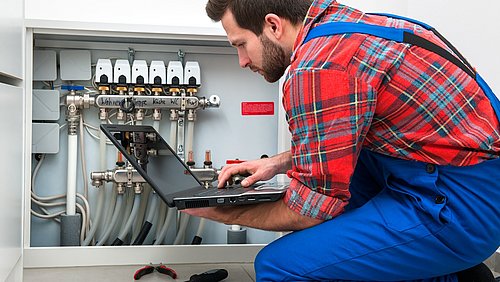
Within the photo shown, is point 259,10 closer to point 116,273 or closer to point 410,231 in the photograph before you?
point 410,231

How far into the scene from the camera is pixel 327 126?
3.13ft

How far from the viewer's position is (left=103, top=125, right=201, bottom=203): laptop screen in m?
1.30

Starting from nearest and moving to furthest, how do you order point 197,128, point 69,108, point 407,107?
point 407,107 → point 69,108 → point 197,128

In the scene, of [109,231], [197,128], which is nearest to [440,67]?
[197,128]

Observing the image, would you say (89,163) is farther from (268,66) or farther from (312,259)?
(312,259)

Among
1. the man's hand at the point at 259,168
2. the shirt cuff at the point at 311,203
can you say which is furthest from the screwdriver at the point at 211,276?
the shirt cuff at the point at 311,203

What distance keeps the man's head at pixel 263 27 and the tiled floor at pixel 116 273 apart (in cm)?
67

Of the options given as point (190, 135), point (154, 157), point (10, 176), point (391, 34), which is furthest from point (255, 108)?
point (391, 34)

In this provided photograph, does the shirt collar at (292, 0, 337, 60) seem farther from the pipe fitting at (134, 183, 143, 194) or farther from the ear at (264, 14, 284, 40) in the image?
the pipe fitting at (134, 183, 143, 194)

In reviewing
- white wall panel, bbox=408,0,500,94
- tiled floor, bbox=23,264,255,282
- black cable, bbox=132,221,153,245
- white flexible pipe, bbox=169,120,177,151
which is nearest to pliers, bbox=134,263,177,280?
tiled floor, bbox=23,264,255,282

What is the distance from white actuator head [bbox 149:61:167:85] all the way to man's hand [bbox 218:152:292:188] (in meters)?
0.60

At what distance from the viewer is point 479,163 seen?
38.8 inches

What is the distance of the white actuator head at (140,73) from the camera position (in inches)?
71.7

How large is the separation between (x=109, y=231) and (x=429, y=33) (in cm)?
123
